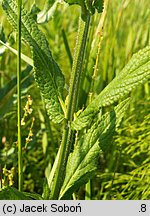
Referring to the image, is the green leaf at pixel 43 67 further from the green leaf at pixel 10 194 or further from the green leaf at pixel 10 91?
the green leaf at pixel 10 91

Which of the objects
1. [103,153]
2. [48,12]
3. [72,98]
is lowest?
[103,153]

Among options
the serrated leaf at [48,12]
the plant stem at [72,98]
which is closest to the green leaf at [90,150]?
the plant stem at [72,98]

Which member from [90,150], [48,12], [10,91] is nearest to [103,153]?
[10,91]

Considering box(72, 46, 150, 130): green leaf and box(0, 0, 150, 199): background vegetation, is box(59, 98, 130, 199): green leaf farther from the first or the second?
box(0, 0, 150, 199): background vegetation

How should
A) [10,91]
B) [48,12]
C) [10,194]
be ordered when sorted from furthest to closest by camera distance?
1. [10,91]
2. [48,12]
3. [10,194]

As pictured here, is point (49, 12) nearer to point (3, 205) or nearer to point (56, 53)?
point (3, 205)

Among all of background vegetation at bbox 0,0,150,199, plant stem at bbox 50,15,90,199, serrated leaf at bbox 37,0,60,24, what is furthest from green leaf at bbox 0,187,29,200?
serrated leaf at bbox 37,0,60,24

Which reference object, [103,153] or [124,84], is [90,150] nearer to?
[124,84]
